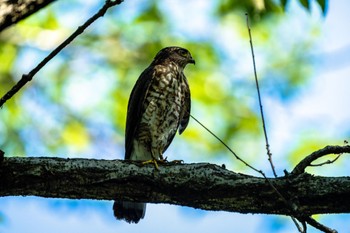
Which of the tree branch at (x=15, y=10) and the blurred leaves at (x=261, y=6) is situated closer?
the tree branch at (x=15, y=10)

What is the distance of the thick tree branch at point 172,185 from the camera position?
11.2 ft

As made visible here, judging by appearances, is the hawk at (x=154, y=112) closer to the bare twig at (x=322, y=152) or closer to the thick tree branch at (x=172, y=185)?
the thick tree branch at (x=172, y=185)

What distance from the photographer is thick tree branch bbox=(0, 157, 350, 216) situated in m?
3.42

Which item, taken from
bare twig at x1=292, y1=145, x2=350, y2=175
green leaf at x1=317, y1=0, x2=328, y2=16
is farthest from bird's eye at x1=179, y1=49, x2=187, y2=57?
bare twig at x1=292, y1=145, x2=350, y2=175

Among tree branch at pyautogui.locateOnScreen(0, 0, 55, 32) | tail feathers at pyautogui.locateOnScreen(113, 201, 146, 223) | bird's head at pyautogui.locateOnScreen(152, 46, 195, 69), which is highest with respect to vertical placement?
bird's head at pyautogui.locateOnScreen(152, 46, 195, 69)

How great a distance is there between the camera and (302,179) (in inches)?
136

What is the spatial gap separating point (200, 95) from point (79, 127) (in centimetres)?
153

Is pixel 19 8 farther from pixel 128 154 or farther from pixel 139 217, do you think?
pixel 128 154

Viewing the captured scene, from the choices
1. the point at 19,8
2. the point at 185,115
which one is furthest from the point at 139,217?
the point at 19,8

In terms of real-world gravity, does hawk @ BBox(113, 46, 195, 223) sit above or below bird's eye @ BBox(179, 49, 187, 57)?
below

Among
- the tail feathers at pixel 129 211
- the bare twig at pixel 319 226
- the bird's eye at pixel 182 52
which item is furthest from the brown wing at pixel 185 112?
the bare twig at pixel 319 226

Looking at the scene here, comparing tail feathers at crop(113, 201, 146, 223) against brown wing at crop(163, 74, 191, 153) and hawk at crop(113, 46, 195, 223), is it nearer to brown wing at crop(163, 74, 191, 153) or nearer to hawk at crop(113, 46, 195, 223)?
hawk at crop(113, 46, 195, 223)

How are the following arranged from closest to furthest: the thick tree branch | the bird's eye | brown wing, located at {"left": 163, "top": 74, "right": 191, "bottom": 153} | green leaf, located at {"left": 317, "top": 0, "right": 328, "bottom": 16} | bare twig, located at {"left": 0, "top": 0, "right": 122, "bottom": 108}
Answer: bare twig, located at {"left": 0, "top": 0, "right": 122, "bottom": 108} → the thick tree branch → green leaf, located at {"left": 317, "top": 0, "right": 328, "bottom": 16} → brown wing, located at {"left": 163, "top": 74, "right": 191, "bottom": 153} → the bird's eye

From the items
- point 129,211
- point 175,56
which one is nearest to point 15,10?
point 129,211
